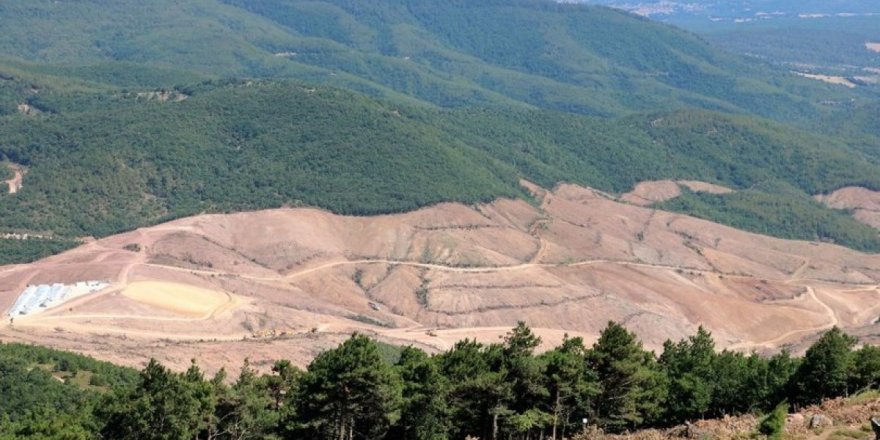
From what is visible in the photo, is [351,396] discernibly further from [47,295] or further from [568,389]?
[47,295]

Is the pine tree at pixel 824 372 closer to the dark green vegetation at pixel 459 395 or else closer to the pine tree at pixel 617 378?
the dark green vegetation at pixel 459 395

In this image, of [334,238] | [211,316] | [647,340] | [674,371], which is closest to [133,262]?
[211,316]

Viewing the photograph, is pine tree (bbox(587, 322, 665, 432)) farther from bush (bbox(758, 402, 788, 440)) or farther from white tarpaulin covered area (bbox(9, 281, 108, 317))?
white tarpaulin covered area (bbox(9, 281, 108, 317))

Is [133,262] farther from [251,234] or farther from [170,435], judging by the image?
[170,435]

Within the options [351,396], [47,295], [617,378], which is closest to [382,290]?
[47,295]

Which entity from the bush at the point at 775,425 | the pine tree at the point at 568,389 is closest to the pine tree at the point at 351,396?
the pine tree at the point at 568,389
